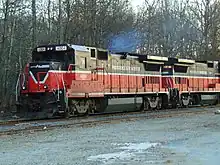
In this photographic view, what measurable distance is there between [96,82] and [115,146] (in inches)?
416

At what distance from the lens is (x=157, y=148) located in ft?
31.6

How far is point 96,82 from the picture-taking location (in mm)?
20438

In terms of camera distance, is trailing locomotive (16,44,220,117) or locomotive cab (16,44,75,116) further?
trailing locomotive (16,44,220,117)

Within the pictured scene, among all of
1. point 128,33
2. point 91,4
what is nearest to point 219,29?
point 128,33

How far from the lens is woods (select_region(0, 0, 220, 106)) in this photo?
2739cm

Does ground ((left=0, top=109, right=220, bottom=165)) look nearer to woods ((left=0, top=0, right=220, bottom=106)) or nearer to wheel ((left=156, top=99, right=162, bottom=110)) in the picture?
wheel ((left=156, top=99, right=162, bottom=110))

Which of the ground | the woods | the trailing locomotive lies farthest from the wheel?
the ground

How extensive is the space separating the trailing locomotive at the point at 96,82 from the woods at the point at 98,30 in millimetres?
6658

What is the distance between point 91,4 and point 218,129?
1981 cm

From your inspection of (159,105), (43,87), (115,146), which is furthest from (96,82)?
(115,146)

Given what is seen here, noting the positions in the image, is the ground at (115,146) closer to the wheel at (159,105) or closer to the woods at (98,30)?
the wheel at (159,105)

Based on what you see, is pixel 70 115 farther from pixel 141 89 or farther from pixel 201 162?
pixel 201 162

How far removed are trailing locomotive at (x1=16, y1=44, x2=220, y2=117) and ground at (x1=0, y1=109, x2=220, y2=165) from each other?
418 centimetres

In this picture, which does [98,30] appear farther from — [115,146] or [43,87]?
[115,146]
